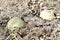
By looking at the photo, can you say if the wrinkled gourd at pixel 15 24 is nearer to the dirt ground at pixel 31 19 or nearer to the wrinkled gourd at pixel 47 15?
the dirt ground at pixel 31 19

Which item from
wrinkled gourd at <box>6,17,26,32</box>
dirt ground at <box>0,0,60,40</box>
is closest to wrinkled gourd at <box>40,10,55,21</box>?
dirt ground at <box>0,0,60,40</box>

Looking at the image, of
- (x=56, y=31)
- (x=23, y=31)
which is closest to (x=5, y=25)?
(x=23, y=31)

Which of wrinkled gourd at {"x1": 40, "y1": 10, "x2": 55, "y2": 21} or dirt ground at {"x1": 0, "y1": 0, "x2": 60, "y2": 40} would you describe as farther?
wrinkled gourd at {"x1": 40, "y1": 10, "x2": 55, "y2": 21}

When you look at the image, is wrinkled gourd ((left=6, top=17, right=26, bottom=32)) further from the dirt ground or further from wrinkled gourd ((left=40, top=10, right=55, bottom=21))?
wrinkled gourd ((left=40, top=10, right=55, bottom=21))

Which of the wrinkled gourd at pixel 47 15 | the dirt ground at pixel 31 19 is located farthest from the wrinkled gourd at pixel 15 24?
the wrinkled gourd at pixel 47 15

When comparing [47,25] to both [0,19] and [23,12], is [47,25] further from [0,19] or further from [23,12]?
[0,19]

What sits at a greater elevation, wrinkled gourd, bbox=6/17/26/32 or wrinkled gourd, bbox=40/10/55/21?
wrinkled gourd, bbox=40/10/55/21

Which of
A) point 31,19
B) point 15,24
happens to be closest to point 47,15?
point 31,19
